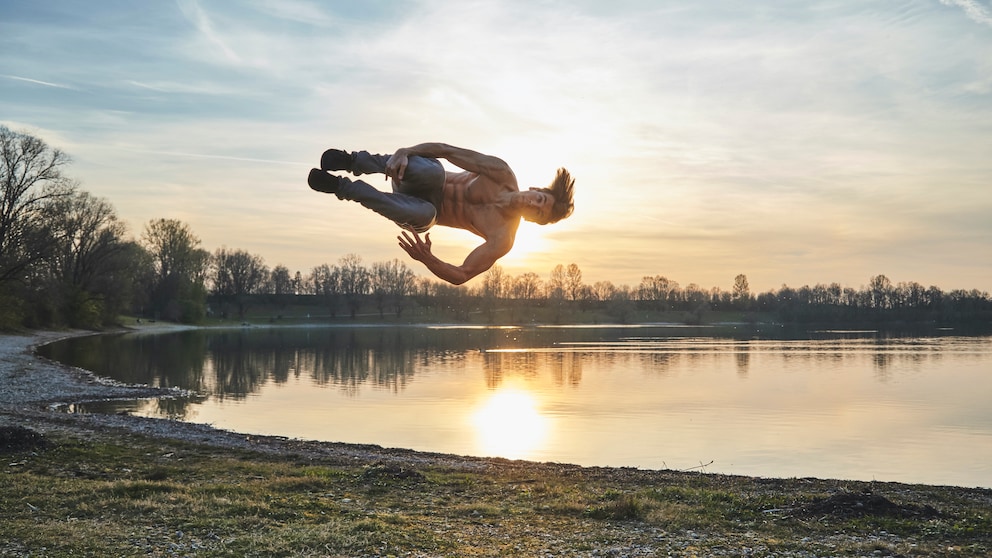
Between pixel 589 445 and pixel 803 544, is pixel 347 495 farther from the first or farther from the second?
pixel 589 445

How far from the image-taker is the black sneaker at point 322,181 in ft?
19.9

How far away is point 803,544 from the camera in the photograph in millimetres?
12062

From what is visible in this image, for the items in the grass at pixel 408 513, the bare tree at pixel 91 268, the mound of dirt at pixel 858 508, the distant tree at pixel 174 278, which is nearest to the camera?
the grass at pixel 408 513

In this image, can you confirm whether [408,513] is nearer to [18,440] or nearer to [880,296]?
[18,440]

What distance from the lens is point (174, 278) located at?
127 metres

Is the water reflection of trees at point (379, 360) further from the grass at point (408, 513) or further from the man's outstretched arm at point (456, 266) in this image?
the man's outstretched arm at point (456, 266)

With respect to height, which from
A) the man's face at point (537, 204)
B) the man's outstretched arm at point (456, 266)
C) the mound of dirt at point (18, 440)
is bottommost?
the mound of dirt at point (18, 440)

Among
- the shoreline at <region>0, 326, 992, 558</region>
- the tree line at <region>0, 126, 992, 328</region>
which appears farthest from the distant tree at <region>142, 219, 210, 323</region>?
the shoreline at <region>0, 326, 992, 558</region>

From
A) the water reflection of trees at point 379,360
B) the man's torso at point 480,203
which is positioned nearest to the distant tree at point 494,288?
the water reflection of trees at point 379,360

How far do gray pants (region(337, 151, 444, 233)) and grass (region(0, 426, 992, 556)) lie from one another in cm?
577

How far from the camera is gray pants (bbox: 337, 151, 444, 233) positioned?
234 inches

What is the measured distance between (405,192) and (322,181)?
2.05 feet

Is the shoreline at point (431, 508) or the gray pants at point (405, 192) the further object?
the shoreline at point (431, 508)

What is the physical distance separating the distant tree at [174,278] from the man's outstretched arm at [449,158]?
12946cm
